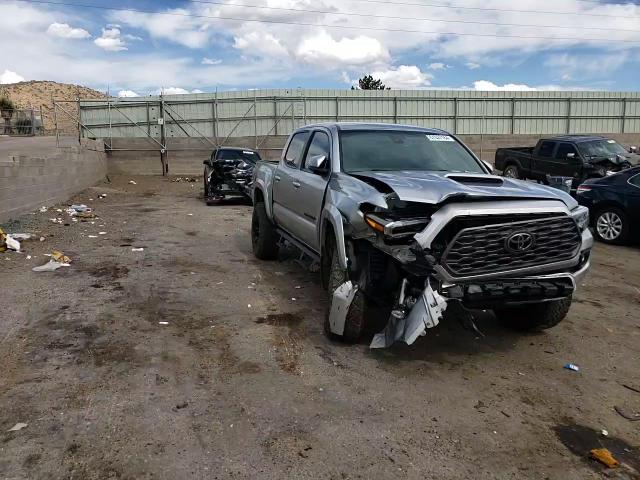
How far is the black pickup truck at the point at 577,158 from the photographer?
570 inches

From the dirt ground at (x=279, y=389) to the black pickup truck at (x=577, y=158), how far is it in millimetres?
8540

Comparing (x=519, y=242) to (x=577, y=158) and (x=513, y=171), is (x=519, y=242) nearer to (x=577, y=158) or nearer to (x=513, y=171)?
(x=577, y=158)

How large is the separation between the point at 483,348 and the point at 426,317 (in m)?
1.19

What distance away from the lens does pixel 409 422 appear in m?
3.61

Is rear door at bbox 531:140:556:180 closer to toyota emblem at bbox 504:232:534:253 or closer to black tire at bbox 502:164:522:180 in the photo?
black tire at bbox 502:164:522:180

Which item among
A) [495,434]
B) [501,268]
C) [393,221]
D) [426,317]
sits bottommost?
[495,434]

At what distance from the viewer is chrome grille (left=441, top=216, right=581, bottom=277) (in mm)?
4133

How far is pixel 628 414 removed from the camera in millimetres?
3781

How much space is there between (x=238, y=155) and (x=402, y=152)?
1182 cm

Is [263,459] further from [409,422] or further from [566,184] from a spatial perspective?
[566,184]

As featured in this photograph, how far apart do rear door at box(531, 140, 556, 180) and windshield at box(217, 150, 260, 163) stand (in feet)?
27.2

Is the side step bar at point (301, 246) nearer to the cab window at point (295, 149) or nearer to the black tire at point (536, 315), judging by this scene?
the cab window at point (295, 149)

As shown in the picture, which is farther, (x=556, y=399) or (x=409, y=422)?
(x=556, y=399)

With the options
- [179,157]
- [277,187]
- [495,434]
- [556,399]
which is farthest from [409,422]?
[179,157]
